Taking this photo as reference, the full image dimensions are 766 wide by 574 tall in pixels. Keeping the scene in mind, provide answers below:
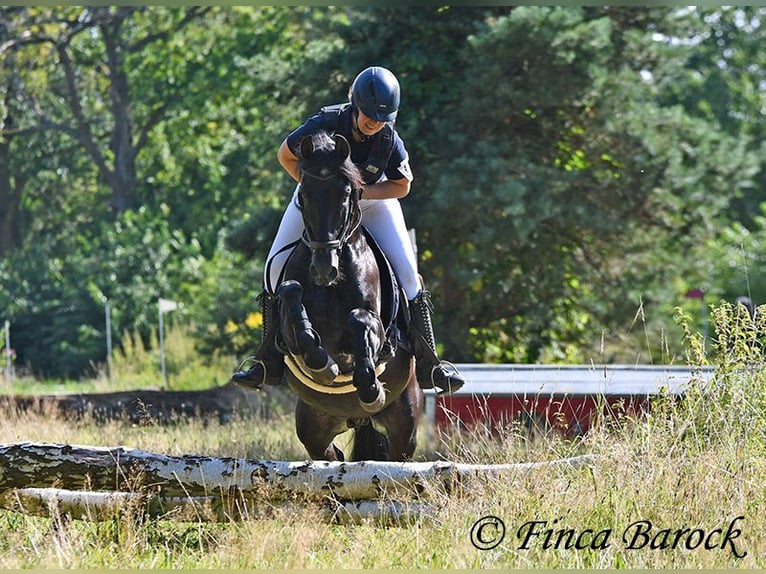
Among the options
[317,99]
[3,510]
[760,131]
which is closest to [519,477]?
[3,510]

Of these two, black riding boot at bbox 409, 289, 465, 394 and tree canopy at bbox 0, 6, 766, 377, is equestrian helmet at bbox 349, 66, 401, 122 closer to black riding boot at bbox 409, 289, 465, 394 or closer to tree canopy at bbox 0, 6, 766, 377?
black riding boot at bbox 409, 289, 465, 394

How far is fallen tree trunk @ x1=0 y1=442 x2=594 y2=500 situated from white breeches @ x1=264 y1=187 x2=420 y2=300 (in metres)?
1.40

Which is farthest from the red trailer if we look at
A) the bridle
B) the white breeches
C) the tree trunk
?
the tree trunk

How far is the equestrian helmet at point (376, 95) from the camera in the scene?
23.1 feet

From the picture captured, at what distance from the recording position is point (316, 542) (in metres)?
6.21

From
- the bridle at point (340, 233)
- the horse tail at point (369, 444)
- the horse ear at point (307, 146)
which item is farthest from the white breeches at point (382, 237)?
the horse tail at point (369, 444)

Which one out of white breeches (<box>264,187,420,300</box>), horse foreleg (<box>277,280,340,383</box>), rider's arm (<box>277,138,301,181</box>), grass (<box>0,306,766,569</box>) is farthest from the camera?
white breeches (<box>264,187,420,300</box>)

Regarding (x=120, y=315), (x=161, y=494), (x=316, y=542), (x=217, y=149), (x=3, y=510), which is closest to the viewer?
(x=316, y=542)

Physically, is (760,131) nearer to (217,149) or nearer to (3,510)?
(217,149)

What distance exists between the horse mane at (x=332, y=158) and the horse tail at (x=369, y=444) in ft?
6.07

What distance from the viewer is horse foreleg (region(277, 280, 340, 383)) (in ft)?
22.4

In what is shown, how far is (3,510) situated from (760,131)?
111 ft

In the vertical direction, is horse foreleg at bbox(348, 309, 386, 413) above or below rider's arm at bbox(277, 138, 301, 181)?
below

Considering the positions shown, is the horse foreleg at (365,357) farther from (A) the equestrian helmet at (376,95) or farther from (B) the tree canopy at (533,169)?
(B) the tree canopy at (533,169)
